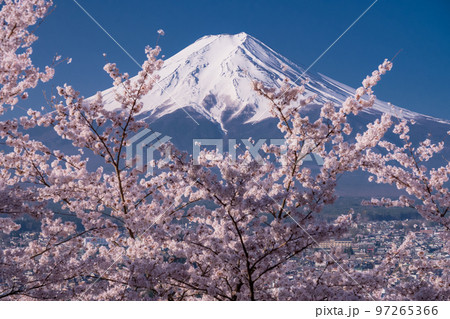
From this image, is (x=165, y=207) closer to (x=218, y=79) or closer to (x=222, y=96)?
(x=222, y=96)

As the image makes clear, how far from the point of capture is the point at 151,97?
68.4 m

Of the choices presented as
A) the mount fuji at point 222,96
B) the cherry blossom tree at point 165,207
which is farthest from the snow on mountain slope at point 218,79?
the cherry blossom tree at point 165,207

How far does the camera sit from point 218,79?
84.7 m

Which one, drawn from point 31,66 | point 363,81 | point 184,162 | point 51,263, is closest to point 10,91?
point 31,66

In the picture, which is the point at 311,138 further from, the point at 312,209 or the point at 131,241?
the point at 131,241

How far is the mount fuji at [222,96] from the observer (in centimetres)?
6174

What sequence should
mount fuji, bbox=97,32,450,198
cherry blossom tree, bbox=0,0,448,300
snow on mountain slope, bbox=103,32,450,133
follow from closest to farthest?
cherry blossom tree, bbox=0,0,448,300
mount fuji, bbox=97,32,450,198
snow on mountain slope, bbox=103,32,450,133

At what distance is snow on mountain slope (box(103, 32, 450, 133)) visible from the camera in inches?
2660

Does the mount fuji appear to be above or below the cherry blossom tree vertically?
above

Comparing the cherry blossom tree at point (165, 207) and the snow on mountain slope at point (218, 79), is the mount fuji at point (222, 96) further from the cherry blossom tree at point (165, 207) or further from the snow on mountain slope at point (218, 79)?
the cherry blossom tree at point (165, 207)

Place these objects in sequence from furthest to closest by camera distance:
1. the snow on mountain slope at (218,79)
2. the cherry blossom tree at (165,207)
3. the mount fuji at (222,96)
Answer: the snow on mountain slope at (218,79), the mount fuji at (222,96), the cherry blossom tree at (165,207)

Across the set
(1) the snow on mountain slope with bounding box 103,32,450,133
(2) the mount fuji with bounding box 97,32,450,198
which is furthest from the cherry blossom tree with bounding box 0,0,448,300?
(1) the snow on mountain slope with bounding box 103,32,450,133

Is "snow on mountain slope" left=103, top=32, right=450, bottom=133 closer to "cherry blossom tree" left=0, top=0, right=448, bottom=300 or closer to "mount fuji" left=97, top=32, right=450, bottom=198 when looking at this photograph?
"mount fuji" left=97, top=32, right=450, bottom=198

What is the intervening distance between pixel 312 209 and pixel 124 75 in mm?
2543
